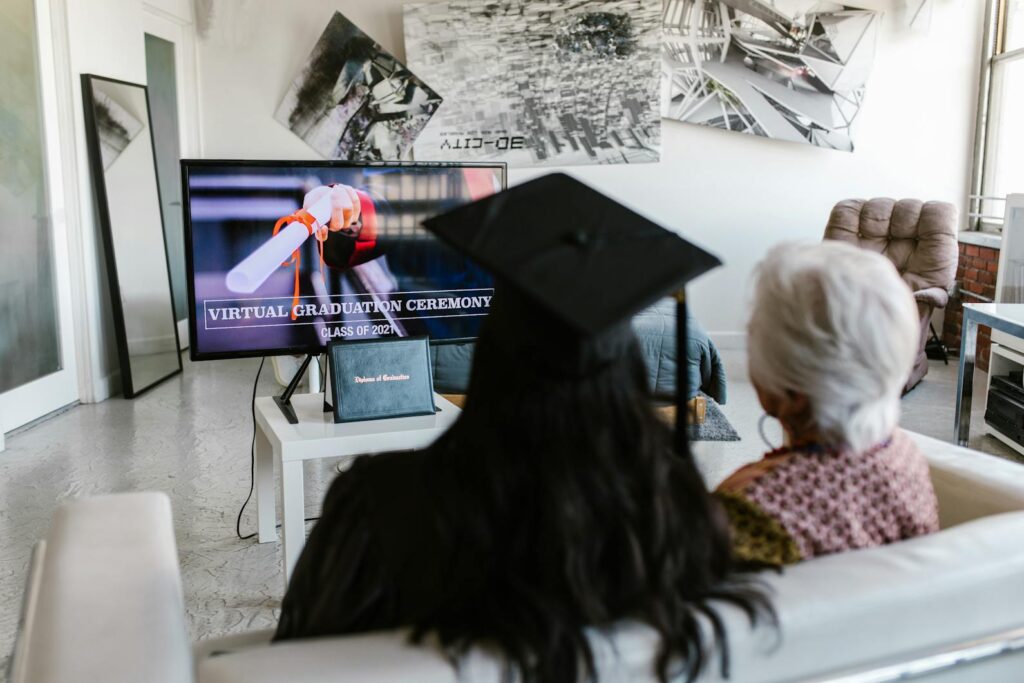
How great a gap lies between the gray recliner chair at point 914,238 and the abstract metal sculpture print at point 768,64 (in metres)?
0.69

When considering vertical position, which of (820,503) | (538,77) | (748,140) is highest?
(538,77)

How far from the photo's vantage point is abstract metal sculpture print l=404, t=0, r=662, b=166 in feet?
19.5

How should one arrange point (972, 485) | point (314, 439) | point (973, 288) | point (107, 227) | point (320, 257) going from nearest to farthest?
point (972, 485) < point (314, 439) < point (320, 257) < point (107, 227) < point (973, 288)

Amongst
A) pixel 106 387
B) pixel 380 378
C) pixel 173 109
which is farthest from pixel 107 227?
pixel 380 378

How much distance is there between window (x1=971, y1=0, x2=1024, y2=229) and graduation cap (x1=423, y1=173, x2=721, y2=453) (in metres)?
5.39

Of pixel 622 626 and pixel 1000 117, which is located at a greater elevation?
pixel 1000 117

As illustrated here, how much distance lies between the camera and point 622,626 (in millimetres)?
988

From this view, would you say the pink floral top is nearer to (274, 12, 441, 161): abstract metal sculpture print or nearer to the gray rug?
the gray rug

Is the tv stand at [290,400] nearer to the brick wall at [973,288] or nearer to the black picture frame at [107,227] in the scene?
the black picture frame at [107,227]

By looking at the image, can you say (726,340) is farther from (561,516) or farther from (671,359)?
(561,516)

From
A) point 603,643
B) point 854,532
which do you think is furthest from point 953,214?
point 603,643

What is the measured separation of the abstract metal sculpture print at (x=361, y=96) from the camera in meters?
6.02

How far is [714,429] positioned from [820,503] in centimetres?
324

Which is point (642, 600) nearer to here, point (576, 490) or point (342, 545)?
point (576, 490)
